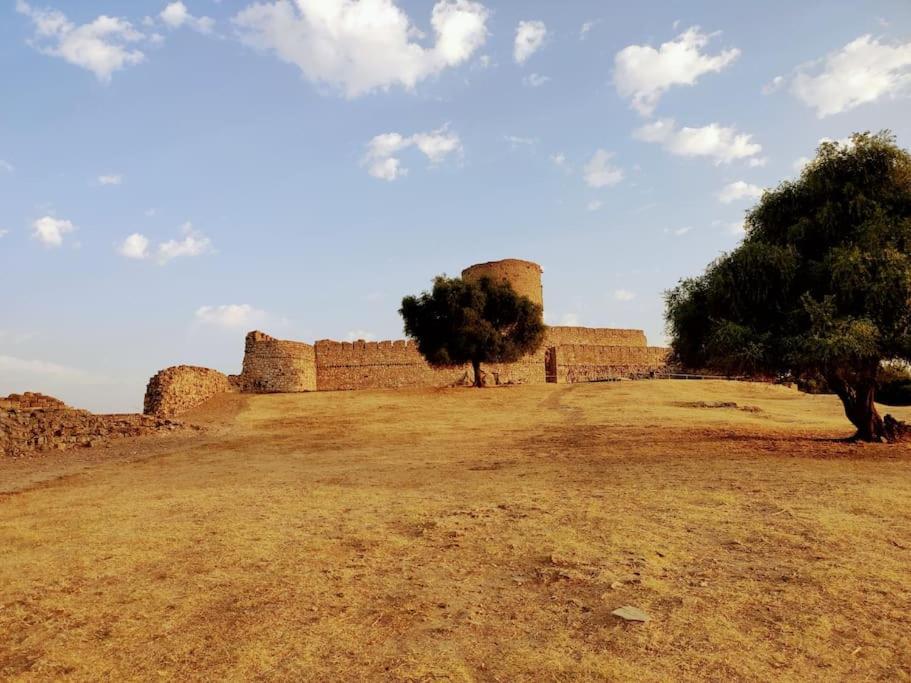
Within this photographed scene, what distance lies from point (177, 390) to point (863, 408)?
2412 cm

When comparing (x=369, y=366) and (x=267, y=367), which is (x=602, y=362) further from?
(x=267, y=367)

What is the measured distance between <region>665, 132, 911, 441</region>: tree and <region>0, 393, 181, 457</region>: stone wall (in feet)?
54.9

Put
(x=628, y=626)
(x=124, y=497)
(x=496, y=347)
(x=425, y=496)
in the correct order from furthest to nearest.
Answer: (x=496, y=347) → (x=124, y=497) → (x=425, y=496) → (x=628, y=626)

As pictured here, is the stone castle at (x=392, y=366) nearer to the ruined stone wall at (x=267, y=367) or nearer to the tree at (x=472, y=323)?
the ruined stone wall at (x=267, y=367)

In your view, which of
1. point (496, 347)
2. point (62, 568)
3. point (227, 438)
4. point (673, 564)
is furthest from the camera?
point (496, 347)

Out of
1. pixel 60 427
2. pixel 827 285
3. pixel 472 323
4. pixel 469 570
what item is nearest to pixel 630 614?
pixel 469 570

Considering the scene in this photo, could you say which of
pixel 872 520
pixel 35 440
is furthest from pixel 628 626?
pixel 35 440

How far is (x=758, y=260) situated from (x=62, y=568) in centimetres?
1328

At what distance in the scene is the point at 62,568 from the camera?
219 inches

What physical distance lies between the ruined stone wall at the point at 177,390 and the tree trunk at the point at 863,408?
867 inches

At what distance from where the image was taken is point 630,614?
417 cm

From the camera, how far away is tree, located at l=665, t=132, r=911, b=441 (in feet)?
39.2

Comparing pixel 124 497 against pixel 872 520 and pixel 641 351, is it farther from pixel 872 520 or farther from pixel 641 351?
pixel 641 351

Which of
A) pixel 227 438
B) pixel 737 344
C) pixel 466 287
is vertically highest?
pixel 466 287
